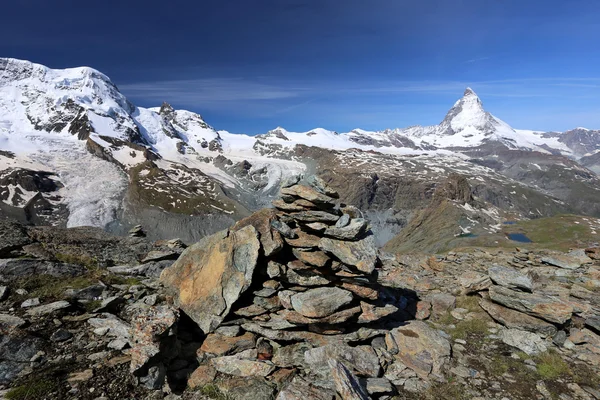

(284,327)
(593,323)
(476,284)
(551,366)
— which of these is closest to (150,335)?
(284,327)

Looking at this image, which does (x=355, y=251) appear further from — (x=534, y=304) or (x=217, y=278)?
(x=534, y=304)

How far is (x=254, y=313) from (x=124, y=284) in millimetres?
9148

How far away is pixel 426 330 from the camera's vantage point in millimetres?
15867

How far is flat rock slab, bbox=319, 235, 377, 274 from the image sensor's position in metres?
14.8

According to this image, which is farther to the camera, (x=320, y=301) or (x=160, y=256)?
(x=160, y=256)

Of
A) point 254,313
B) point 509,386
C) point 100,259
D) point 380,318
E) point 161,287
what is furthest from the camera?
point 100,259

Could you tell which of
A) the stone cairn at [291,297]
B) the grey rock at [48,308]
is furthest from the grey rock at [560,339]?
the grey rock at [48,308]

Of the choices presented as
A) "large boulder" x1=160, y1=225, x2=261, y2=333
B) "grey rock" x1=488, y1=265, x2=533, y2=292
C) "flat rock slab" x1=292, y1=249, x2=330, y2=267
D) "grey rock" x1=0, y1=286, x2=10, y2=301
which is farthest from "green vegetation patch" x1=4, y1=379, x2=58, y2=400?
"grey rock" x1=488, y1=265, x2=533, y2=292

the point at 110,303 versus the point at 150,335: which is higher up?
the point at 150,335

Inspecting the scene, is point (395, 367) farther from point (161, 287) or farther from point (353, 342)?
point (161, 287)

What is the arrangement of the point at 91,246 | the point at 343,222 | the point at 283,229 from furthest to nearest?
1. the point at 91,246
2. the point at 343,222
3. the point at 283,229

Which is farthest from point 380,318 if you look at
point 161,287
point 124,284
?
point 124,284

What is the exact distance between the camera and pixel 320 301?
14.0m

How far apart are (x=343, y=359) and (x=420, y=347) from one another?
13.9 ft
